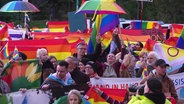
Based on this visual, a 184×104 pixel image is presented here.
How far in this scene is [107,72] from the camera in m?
12.4

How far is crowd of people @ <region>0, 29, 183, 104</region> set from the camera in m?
7.89

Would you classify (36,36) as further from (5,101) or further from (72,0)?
(72,0)

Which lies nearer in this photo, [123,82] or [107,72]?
[123,82]

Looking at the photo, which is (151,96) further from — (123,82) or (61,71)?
(123,82)

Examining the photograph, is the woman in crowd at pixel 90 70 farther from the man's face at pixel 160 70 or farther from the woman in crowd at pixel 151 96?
the woman in crowd at pixel 151 96

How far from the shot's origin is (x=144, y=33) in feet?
71.2

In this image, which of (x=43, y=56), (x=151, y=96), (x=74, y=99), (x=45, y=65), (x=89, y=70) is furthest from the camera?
(x=43, y=56)

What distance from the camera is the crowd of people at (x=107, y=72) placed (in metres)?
7.89

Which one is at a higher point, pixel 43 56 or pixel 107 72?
pixel 43 56

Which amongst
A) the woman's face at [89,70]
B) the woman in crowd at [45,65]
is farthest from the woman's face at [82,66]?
the woman in crowd at [45,65]

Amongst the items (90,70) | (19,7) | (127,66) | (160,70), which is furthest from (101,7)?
(19,7)

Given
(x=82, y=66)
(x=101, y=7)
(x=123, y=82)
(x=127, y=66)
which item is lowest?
(x=123, y=82)

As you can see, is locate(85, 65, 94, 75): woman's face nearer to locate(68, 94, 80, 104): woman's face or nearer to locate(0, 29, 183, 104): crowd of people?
locate(0, 29, 183, 104): crowd of people

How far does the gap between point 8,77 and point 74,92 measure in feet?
7.64
